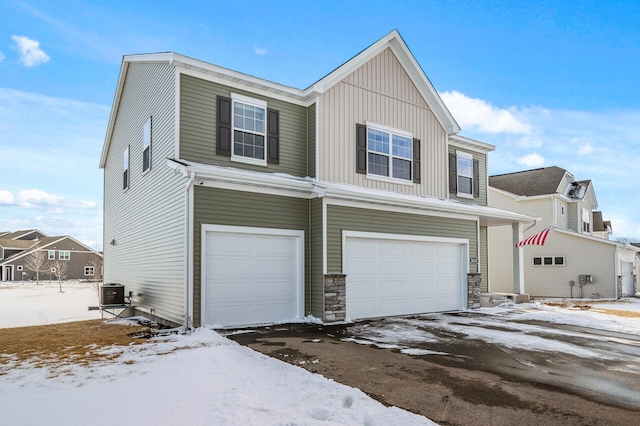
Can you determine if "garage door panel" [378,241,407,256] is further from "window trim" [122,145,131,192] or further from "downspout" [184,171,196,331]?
"window trim" [122,145,131,192]

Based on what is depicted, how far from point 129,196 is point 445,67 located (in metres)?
12.3

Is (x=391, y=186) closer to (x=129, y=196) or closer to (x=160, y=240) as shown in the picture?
(x=160, y=240)

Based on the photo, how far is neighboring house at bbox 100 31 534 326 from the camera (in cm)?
978

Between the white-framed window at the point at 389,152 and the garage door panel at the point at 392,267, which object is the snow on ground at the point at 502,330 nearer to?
the garage door panel at the point at 392,267

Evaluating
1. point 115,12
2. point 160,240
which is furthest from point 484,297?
point 115,12

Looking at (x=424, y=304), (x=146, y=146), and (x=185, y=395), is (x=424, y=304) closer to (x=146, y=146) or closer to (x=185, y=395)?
(x=185, y=395)

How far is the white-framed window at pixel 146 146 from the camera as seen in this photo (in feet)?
40.0

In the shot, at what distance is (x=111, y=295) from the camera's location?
1283 cm

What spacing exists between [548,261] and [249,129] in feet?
64.1

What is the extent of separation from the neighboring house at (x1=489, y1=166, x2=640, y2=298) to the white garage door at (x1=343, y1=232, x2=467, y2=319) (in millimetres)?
11533

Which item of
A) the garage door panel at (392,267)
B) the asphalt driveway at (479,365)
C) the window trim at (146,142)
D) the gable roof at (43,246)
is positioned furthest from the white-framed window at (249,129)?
the gable roof at (43,246)

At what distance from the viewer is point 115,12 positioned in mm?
12500

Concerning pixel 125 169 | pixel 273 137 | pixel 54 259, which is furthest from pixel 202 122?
pixel 54 259

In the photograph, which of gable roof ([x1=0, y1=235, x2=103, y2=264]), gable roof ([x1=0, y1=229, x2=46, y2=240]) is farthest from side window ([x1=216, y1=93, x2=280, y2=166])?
gable roof ([x1=0, y1=229, x2=46, y2=240])
